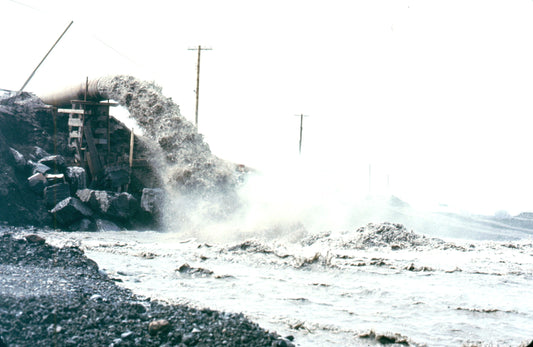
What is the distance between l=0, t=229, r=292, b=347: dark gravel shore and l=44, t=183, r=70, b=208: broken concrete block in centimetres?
785

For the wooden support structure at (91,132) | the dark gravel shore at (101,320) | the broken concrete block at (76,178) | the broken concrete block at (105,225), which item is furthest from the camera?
the wooden support structure at (91,132)

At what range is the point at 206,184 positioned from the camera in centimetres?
1291

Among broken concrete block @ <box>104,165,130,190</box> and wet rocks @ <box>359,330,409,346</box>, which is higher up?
broken concrete block @ <box>104,165,130,190</box>

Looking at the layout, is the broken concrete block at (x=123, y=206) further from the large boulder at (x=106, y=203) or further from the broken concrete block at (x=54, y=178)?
the broken concrete block at (x=54, y=178)

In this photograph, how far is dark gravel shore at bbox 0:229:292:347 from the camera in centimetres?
408

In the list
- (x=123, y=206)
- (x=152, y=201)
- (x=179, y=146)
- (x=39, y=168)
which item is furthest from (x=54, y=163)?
(x=179, y=146)

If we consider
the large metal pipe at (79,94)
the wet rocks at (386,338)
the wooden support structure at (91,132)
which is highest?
the large metal pipe at (79,94)

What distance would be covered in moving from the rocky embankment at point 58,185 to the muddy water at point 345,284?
1.50 metres

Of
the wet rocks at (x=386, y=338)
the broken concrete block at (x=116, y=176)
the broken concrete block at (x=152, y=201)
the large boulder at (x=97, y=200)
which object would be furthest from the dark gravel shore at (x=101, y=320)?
the broken concrete block at (x=116, y=176)

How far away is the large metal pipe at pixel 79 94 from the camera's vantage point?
1544cm

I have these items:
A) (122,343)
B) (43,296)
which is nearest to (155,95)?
(43,296)

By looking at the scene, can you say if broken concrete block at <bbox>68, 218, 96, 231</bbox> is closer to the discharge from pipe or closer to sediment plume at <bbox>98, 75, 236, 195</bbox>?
the discharge from pipe

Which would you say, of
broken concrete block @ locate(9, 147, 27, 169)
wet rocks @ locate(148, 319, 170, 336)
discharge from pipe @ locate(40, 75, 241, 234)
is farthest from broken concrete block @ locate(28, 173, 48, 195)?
wet rocks @ locate(148, 319, 170, 336)

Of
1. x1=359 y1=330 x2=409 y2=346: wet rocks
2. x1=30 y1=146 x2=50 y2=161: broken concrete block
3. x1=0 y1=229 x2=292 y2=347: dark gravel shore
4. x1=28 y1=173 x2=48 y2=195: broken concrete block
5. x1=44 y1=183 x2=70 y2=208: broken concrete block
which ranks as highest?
x1=30 y1=146 x2=50 y2=161: broken concrete block
